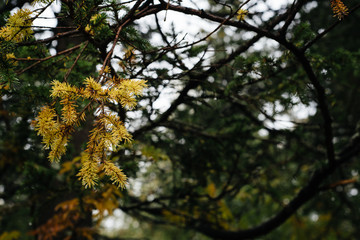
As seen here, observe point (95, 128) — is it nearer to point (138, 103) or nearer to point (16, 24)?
point (16, 24)

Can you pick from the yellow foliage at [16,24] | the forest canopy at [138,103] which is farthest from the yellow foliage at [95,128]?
the yellow foliage at [16,24]

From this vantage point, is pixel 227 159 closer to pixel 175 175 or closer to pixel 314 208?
pixel 175 175

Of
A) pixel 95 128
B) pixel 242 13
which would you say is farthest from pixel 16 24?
pixel 242 13

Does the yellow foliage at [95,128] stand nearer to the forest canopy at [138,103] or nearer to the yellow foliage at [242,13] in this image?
the forest canopy at [138,103]

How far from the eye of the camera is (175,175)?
12.6 ft

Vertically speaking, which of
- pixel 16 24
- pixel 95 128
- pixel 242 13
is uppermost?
pixel 242 13

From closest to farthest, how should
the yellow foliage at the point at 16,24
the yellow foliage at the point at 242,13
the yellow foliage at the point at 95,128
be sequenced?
the yellow foliage at the point at 95,128 < the yellow foliage at the point at 16,24 < the yellow foliage at the point at 242,13

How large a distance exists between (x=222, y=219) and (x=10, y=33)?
3.28 metres

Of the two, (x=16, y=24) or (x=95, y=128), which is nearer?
(x=95, y=128)

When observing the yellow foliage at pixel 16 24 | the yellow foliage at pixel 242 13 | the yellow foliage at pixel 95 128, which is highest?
the yellow foliage at pixel 242 13

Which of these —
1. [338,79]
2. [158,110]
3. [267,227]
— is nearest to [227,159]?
[267,227]

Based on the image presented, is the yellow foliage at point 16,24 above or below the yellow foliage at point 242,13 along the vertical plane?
below

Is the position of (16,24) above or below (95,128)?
above

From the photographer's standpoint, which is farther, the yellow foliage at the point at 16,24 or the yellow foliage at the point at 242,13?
the yellow foliage at the point at 242,13
